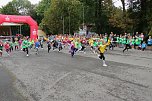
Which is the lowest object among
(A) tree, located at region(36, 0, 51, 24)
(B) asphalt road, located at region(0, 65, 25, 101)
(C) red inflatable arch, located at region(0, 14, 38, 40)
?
(B) asphalt road, located at region(0, 65, 25, 101)

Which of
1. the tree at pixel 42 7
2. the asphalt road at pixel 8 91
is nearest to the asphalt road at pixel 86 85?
the asphalt road at pixel 8 91

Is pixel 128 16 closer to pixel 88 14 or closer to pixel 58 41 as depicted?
pixel 58 41

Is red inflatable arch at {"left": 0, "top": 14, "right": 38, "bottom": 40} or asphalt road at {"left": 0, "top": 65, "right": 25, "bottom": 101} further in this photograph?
red inflatable arch at {"left": 0, "top": 14, "right": 38, "bottom": 40}

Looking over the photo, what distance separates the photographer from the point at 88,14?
6938 cm

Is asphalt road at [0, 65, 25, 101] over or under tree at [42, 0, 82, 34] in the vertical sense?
under

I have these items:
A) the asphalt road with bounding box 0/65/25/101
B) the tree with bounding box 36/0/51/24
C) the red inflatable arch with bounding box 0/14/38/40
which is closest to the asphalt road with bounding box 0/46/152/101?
the asphalt road with bounding box 0/65/25/101

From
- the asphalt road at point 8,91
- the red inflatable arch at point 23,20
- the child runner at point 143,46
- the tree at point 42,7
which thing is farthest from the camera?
the tree at point 42,7

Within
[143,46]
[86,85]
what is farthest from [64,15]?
[86,85]

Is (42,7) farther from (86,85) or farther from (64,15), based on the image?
(86,85)

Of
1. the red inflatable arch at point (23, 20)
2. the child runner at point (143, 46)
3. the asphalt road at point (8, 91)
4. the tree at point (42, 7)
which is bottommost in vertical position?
the asphalt road at point (8, 91)

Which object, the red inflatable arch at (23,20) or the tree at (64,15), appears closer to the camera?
the red inflatable arch at (23,20)

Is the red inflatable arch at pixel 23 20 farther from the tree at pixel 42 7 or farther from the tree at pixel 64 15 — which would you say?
the tree at pixel 42 7

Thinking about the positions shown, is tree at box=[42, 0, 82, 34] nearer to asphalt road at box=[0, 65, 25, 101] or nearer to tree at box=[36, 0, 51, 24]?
tree at box=[36, 0, 51, 24]

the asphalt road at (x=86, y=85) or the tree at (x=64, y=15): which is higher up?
the tree at (x=64, y=15)
